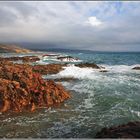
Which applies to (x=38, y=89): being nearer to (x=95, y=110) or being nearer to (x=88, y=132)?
(x=95, y=110)

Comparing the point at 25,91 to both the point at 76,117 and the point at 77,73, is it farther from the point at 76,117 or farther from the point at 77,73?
the point at 77,73

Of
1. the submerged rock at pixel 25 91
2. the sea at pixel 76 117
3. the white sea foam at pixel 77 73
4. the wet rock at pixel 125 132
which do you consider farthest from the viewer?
the white sea foam at pixel 77 73

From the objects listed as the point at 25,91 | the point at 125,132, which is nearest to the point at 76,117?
the point at 25,91

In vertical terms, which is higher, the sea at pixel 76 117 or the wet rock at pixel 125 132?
the wet rock at pixel 125 132

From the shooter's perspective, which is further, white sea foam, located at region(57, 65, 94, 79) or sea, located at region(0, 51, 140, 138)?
white sea foam, located at region(57, 65, 94, 79)

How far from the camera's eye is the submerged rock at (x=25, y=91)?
46.8 ft

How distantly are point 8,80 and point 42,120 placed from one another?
17.2 feet

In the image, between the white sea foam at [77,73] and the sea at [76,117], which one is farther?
the white sea foam at [77,73]

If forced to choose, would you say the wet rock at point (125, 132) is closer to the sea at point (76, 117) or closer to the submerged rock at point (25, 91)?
the sea at point (76, 117)

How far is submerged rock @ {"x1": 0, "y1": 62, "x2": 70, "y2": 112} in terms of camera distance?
1428 cm

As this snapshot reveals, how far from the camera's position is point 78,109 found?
13.8 metres

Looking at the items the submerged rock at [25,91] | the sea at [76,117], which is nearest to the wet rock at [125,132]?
the sea at [76,117]

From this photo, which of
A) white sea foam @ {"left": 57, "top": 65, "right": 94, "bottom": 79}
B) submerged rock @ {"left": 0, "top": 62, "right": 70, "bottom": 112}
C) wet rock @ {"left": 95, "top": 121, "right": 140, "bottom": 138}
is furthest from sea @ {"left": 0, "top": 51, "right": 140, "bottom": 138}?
white sea foam @ {"left": 57, "top": 65, "right": 94, "bottom": 79}

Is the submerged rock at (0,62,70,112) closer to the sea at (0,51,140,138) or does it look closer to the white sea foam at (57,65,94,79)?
the sea at (0,51,140,138)
